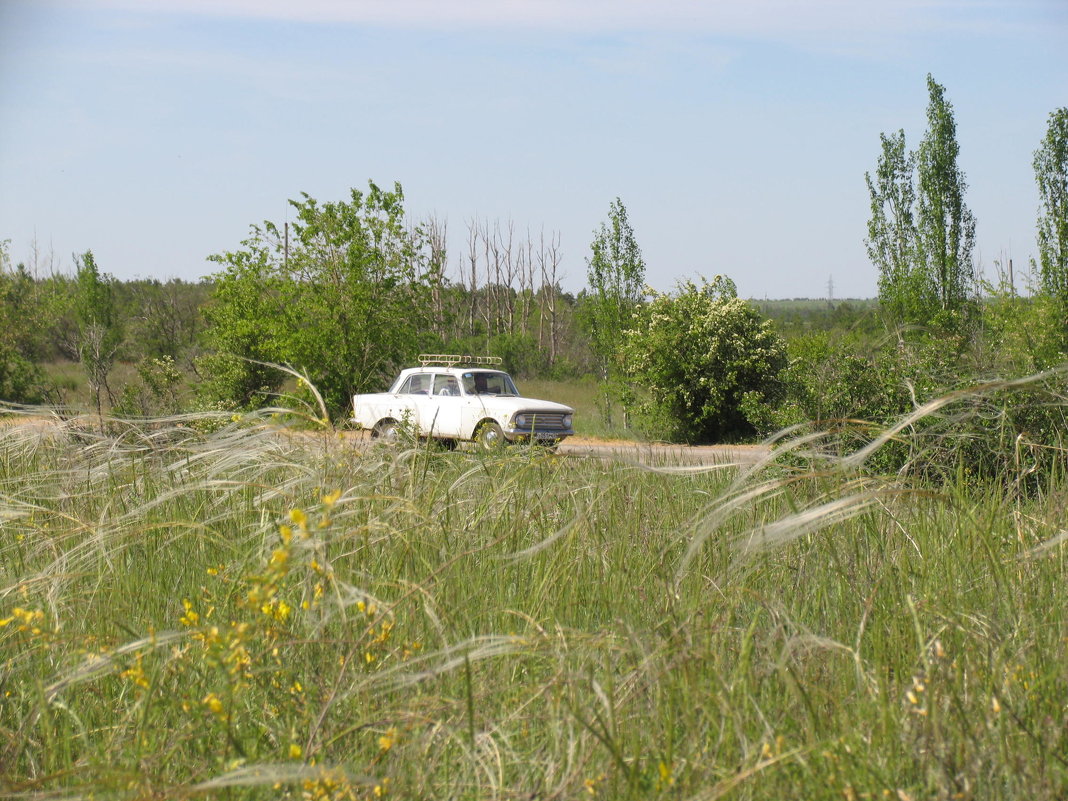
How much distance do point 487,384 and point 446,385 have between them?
740mm

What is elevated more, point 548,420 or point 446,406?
point 446,406

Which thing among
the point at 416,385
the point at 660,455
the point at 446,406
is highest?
the point at 416,385

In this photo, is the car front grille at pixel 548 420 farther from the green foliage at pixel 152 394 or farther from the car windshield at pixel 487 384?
the green foliage at pixel 152 394

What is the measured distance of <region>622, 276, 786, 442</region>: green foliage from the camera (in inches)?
781

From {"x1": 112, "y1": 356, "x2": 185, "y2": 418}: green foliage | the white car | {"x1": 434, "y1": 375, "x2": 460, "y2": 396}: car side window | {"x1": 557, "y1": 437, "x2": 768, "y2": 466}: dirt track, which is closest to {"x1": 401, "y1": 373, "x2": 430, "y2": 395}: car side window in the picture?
the white car

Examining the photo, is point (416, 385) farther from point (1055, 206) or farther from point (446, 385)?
point (1055, 206)

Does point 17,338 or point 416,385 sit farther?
point 17,338

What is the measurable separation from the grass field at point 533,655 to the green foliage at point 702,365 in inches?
629

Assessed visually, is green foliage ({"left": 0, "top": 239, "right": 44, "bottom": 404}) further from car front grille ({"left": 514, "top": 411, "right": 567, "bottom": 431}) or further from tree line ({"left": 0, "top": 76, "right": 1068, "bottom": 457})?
car front grille ({"left": 514, "top": 411, "right": 567, "bottom": 431})

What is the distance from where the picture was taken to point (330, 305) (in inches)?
796

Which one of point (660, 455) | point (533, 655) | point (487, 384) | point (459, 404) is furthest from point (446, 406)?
point (533, 655)

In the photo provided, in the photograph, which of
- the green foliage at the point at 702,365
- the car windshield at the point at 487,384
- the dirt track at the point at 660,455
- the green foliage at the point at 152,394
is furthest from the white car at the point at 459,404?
the dirt track at the point at 660,455

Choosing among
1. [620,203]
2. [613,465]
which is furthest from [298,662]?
[620,203]

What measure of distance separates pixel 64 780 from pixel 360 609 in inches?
29.6
